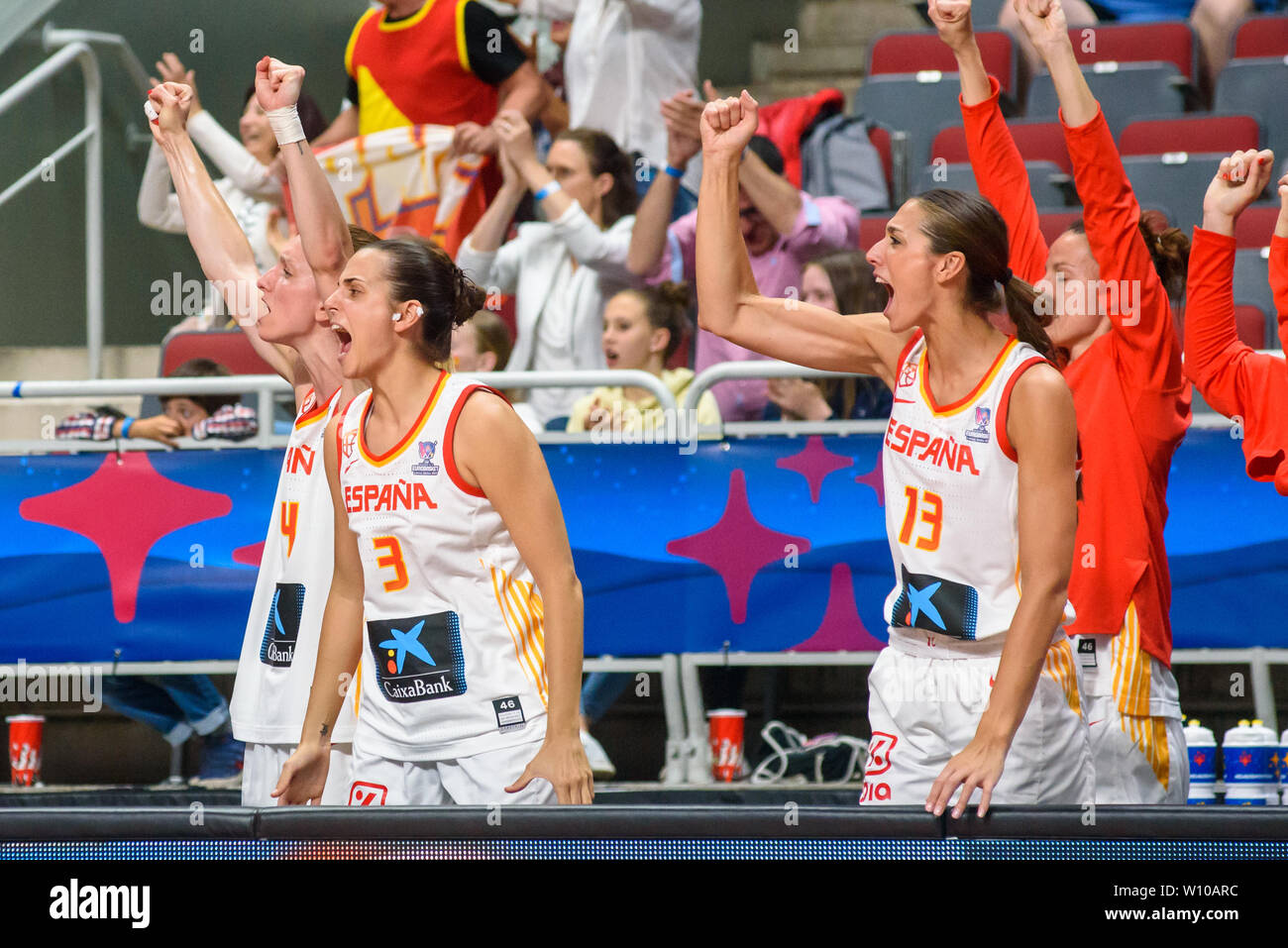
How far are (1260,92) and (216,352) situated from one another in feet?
14.7

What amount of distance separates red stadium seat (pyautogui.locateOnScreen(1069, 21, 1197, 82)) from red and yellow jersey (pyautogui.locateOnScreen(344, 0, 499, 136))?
2.79 metres

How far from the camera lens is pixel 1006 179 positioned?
3686 millimetres

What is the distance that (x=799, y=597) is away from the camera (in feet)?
16.0

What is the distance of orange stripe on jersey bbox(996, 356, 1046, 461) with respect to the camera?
2764 millimetres

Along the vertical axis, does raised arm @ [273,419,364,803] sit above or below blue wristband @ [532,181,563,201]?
below

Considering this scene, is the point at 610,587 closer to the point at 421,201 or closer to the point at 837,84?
the point at 421,201

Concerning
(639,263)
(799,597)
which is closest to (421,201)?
(639,263)

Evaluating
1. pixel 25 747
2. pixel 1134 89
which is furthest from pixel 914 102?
pixel 25 747

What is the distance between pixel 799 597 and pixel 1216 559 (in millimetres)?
1202

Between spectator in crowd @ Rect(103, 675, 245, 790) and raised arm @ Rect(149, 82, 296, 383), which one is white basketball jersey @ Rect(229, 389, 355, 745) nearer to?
raised arm @ Rect(149, 82, 296, 383)

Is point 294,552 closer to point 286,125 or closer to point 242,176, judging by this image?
point 286,125

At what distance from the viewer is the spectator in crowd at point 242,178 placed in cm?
657

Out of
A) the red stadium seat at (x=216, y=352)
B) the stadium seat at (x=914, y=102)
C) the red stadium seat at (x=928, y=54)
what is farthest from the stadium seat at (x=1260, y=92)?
the red stadium seat at (x=216, y=352)

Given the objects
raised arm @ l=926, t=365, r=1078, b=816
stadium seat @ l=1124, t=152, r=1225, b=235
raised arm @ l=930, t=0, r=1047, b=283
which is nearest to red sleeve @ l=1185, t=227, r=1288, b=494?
raised arm @ l=930, t=0, r=1047, b=283
